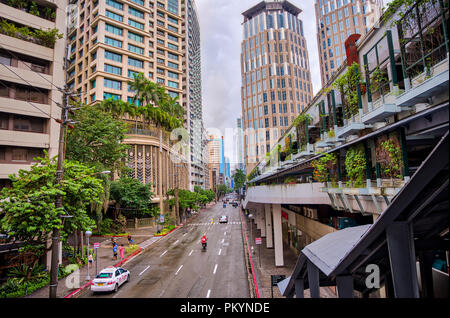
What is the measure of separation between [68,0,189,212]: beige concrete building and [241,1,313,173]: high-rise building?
115ft

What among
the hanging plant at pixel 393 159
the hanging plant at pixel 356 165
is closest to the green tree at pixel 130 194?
the hanging plant at pixel 356 165

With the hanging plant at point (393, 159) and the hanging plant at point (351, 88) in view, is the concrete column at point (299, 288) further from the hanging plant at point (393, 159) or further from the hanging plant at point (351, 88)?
the hanging plant at point (351, 88)

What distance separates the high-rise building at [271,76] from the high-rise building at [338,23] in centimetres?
784

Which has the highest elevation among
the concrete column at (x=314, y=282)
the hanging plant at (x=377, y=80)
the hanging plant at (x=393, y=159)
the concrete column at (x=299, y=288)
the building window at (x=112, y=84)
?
the building window at (x=112, y=84)

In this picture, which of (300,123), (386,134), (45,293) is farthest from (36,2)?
(386,134)

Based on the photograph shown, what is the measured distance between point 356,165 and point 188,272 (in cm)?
1582

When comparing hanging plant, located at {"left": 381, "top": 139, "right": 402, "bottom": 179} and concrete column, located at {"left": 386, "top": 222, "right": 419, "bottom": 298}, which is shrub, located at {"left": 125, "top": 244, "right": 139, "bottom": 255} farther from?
concrete column, located at {"left": 386, "top": 222, "right": 419, "bottom": 298}

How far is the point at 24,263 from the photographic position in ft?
58.7

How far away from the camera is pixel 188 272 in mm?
20281

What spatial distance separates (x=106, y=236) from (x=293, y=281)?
37.5 m

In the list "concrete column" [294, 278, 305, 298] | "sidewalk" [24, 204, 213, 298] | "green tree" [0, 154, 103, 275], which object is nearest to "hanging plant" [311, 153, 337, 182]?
"concrete column" [294, 278, 305, 298]

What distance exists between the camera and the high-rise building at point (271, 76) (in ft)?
286

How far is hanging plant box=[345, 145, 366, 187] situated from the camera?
10082mm

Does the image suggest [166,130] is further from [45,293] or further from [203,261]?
[45,293]
